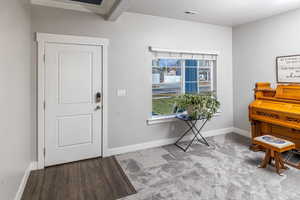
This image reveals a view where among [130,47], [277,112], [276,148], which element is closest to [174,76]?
[130,47]

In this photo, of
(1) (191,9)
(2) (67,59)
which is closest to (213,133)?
(1) (191,9)

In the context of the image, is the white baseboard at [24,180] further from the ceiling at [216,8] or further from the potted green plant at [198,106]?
the ceiling at [216,8]

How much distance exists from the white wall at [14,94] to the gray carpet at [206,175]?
1.28m

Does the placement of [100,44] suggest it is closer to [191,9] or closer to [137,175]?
[191,9]

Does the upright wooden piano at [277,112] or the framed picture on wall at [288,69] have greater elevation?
the framed picture on wall at [288,69]

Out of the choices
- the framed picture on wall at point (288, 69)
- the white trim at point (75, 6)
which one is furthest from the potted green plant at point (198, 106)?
the white trim at point (75, 6)

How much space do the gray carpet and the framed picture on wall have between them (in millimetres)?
1538

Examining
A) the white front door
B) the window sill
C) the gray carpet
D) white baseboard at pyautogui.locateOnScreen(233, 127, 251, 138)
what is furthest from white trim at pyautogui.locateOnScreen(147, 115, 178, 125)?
white baseboard at pyautogui.locateOnScreen(233, 127, 251, 138)

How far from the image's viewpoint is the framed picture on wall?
326 cm

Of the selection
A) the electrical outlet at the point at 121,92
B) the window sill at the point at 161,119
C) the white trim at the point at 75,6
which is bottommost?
the window sill at the point at 161,119

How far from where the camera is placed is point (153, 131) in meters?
3.62

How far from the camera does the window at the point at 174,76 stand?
12.2 ft

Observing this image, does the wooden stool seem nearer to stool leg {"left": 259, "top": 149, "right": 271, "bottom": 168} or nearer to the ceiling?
stool leg {"left": 259, "top": 149, "right": 271, "bottom": 168}

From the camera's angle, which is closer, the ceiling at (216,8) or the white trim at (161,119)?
the ceiling at (216,8)
